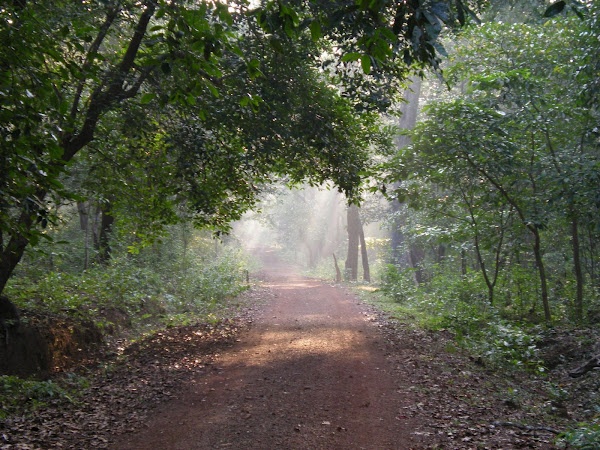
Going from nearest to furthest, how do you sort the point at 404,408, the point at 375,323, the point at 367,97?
the point at 404,408 → the point at 367,97 → the point at 375,323

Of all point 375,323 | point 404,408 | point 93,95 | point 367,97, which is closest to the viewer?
point 404,408

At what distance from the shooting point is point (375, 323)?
1357 centimetres

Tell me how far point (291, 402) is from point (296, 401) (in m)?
0.08

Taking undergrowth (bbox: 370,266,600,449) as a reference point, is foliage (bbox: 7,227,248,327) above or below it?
above

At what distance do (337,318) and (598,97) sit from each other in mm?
8634

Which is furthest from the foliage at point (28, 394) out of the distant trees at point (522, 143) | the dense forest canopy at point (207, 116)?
the distant trees at point (522, 143)

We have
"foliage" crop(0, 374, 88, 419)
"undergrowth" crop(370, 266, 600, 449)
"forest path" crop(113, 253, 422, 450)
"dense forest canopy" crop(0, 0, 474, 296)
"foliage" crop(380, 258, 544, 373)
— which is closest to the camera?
"forest path" crop(113, 253, 422, 450)

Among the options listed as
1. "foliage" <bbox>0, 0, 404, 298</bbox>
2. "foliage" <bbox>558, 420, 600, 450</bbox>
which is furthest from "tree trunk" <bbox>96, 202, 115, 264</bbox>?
"foliage" <bbox>558, 420, 600, 450</bbox>

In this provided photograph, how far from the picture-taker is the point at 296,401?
6.96 metres

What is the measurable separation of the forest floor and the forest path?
2 centimetres

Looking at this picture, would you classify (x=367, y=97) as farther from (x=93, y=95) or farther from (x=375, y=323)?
(x=375, y=323)

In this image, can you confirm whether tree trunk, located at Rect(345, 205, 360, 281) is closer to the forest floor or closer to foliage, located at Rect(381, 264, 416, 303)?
→ foliage, located at Rect(381, 264, 416, 303)

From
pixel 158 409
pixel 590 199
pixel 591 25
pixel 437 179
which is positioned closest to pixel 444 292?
pixel 437 179

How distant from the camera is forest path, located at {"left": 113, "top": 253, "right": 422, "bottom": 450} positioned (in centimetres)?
568
